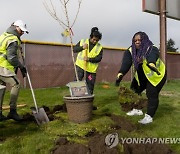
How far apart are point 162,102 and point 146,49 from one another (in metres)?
2.55

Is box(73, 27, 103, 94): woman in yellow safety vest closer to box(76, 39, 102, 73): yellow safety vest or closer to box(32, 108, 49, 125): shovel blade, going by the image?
box(76, 39, 102, 73): yellow safety vest

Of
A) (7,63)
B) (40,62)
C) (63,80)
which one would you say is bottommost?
(63,80)

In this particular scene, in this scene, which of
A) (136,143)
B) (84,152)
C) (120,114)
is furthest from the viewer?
(120,114)

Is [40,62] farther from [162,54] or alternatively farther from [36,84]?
[162,54]

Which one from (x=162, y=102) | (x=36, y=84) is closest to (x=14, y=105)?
(x=162, y=102)

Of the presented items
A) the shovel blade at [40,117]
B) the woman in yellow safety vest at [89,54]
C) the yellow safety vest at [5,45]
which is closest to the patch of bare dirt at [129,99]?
the woman in yellow safety vest at [89,54]

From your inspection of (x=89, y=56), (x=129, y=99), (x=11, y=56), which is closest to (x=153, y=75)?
(x=129, y=99)

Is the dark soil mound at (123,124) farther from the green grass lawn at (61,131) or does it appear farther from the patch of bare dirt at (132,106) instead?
the patch of bare dirt at (132,106)

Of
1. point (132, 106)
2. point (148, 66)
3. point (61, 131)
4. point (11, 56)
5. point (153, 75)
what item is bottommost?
point (132, 106)

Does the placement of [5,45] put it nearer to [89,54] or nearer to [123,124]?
[89,54]

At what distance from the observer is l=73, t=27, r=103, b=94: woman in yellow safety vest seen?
7.00 m

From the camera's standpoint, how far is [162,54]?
1197cm

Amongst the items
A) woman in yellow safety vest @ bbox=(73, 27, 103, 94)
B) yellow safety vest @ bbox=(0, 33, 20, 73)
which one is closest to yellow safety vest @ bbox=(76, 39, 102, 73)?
woman in yellow safety vest @ bbox=(73, 27, 103, 94)

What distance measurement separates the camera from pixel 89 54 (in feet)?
23.5
